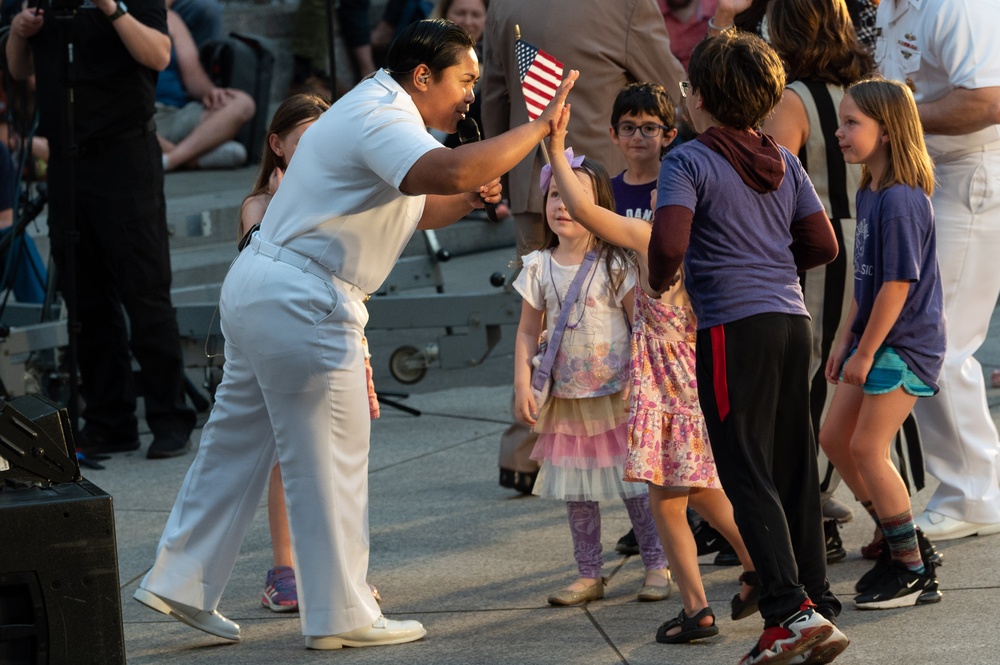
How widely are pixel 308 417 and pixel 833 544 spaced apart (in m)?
1.94

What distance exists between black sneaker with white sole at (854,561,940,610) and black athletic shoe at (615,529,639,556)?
941 mm

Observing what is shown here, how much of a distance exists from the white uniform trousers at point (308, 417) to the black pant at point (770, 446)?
104 centimetres

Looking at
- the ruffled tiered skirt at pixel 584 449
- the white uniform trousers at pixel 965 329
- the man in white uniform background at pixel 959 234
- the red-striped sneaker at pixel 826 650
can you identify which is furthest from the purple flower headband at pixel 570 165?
the red-striped sneaker at pixel 826 650

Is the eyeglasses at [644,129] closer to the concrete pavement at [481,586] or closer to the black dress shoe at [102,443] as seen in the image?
the concrete pavement at [481,586]

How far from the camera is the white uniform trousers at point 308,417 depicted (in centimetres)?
419

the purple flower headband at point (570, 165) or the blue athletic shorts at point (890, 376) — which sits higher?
the purple flower headband at point (570, 165)

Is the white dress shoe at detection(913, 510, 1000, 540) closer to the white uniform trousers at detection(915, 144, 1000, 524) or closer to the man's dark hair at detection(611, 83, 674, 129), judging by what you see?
the white uniform trousers at detection(915, 144, 1000, 524)

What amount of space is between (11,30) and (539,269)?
11.1 feet

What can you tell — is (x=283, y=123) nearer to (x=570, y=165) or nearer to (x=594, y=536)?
(x=570, y=165)

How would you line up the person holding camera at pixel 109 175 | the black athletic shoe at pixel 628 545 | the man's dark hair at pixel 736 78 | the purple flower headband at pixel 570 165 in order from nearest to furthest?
the man's dark hair at pixel 736 78 → the purple flower headband at pixel 570 165 → the black athletic shoe at pixel 628 545 → the person holding camera at pixel 109 175

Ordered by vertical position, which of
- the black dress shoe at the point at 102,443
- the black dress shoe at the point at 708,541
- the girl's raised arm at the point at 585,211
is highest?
the girl's raised arm at the point at 585,211

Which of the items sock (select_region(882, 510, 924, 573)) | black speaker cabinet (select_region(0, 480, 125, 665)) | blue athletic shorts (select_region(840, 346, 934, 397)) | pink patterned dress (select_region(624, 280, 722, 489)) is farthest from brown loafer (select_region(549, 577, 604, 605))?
black speaker cabinet (select_region(0, 480, 125, 665))

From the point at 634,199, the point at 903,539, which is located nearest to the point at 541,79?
the point at 634,199

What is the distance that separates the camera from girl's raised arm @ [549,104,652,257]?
395 centimetres
